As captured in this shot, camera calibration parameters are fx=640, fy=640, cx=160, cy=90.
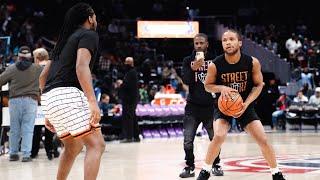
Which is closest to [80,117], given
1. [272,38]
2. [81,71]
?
[81,71]

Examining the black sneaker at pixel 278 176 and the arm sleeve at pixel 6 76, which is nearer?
the black sneaker at pixel 278 176

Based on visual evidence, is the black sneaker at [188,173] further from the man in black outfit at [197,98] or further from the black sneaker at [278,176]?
the black sneaker at [278,176]

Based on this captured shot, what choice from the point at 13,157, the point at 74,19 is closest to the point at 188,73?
the point at 74,19

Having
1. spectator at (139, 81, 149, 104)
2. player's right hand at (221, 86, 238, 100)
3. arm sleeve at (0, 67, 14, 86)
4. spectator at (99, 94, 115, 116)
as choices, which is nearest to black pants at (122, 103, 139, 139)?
spectator at (99, 94, 115, 116)

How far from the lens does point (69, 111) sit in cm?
536

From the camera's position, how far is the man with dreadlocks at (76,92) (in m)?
5.34

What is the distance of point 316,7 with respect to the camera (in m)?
31.5

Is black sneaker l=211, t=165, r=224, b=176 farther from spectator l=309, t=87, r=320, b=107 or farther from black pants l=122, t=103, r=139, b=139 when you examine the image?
spectator l=309, t=87, r=320, b=107

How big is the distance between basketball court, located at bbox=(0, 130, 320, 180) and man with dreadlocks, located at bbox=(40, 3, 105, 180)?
8.67ft

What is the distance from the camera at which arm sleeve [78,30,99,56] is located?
17.7 feet

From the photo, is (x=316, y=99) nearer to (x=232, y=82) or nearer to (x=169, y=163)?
(x=169, y=163)

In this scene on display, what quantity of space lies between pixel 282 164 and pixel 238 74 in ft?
9.84

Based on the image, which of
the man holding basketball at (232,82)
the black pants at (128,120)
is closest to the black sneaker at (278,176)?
the man holding basketball at (232,82)

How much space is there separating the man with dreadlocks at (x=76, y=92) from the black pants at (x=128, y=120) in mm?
9204
